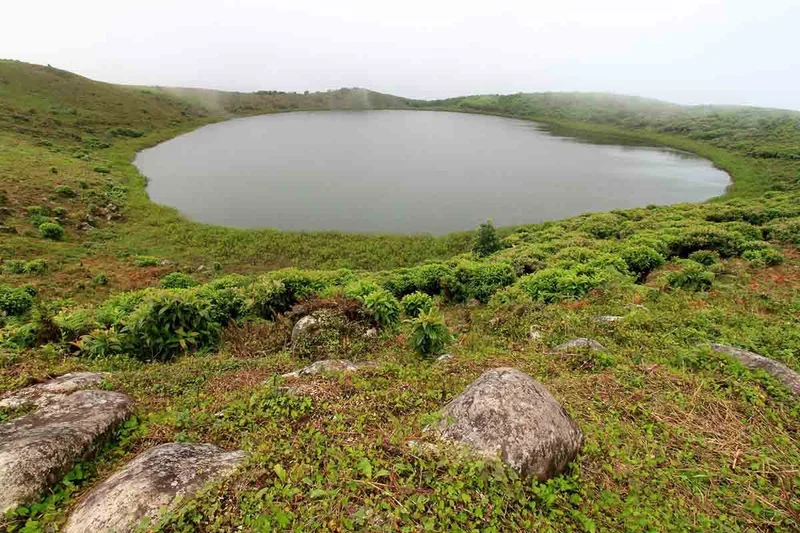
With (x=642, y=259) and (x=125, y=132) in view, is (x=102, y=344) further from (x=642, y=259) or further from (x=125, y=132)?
(x=125, y=132)

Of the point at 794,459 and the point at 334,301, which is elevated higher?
the point at 794,459

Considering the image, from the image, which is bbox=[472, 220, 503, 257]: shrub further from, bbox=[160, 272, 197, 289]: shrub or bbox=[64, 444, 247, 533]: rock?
bbox=[64, 444, 247, 533]: rock

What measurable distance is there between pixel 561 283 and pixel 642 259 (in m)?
6.14

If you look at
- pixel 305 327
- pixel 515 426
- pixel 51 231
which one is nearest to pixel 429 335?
pixel 305 327

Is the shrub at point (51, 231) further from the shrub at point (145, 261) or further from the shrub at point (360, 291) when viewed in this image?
the shrub at point (360, 291)

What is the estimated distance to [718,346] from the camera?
8016 millimetres

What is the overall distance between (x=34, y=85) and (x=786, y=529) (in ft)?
361

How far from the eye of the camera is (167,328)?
9930mm

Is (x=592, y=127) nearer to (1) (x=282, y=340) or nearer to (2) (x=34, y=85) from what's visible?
(1) (x=282, y=340)

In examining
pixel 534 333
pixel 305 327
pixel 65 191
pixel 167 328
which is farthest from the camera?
pixel 65 191

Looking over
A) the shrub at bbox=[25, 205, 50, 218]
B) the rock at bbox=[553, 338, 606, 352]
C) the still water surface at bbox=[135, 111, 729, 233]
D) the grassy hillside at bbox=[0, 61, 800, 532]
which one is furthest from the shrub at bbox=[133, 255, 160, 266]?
the rock at bbox=[553, 338, 606, 352]

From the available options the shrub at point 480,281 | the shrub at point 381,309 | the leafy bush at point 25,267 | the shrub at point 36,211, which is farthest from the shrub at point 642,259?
the shrub at point 36,211

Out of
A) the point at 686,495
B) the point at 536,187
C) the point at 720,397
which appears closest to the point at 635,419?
the point at 686,495

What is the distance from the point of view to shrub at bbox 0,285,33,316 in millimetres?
15166
